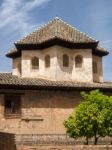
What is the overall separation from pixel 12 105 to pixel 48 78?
3842 mm

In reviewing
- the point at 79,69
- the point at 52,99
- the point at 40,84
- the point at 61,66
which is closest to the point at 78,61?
the point at 79,69

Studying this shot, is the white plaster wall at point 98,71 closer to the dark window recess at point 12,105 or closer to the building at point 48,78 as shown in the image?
the building at point 48,78

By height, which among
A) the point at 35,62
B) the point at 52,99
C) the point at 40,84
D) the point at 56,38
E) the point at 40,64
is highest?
the point at 56,38

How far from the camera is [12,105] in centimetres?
2230

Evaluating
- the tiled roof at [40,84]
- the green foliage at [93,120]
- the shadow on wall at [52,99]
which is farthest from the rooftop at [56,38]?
the green foliage at [93,120]

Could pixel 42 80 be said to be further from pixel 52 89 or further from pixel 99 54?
pixel 99 54

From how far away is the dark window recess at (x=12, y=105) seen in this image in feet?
72.5

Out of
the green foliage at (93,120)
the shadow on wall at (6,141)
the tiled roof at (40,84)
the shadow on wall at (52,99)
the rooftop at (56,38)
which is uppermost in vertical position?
the rooftop at (56,38)

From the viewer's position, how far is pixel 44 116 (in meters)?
22.7

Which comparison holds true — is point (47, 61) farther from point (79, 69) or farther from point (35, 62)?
point (79, 69)

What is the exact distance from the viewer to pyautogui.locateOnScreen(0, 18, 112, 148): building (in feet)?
72.8

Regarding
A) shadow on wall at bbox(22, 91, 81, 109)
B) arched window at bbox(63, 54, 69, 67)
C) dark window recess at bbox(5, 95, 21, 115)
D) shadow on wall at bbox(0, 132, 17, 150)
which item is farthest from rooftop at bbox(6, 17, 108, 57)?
shadow on wall at bbox(0, 132, 17, 150)

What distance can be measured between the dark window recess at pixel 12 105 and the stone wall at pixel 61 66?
11.8 feet

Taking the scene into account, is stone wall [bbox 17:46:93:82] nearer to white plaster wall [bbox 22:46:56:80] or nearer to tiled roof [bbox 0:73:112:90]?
white plaster wall [bbox 22:46:56:80]
